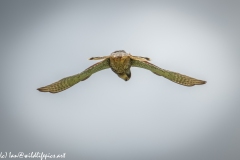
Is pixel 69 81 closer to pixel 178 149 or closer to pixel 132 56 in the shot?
pixel 132 56

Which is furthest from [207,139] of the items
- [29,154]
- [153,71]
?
[153,71]

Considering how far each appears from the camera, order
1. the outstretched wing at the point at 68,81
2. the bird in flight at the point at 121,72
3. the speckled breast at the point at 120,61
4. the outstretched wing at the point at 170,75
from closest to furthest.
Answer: the speckled breast at the point at 120,61 → the bird in flight at the point at 121,72 → the outstretched wing at the point at 170,75 → the outstretched wing at the point at 68,81

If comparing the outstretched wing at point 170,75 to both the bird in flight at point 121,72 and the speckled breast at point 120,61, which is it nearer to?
the bird in flight at point 121,72

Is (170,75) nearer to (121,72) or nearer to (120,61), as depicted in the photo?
(121,72)

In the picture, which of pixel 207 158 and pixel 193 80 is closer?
pixel 193 80

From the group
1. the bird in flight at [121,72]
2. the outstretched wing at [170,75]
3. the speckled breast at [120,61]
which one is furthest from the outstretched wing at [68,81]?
the outstretched wing at [170,75]

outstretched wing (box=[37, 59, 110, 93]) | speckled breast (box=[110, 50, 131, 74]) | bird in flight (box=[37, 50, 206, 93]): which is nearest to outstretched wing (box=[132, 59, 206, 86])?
bird in flight (box=[37, 50, 206, 93])
